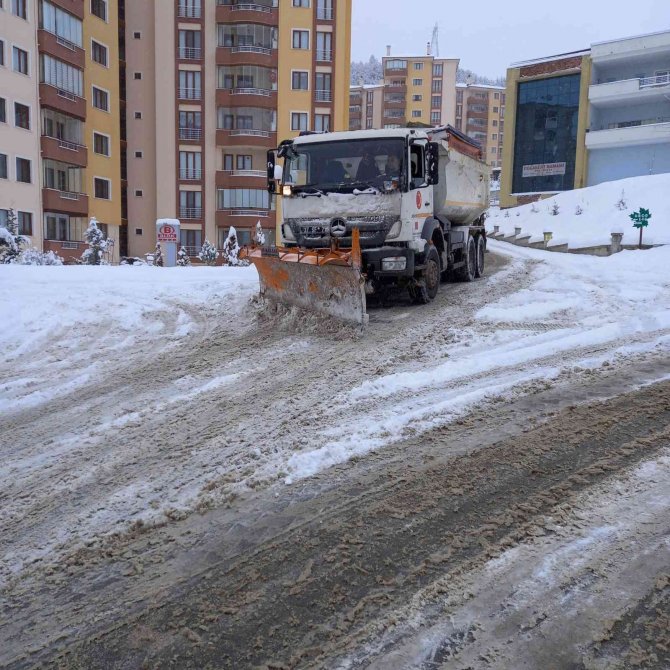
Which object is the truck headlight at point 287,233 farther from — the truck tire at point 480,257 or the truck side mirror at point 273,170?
the truck tire at point 480,257

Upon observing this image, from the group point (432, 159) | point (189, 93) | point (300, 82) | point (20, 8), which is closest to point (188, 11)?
point (189, 93)

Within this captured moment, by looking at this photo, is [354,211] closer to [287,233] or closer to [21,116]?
[287,233]

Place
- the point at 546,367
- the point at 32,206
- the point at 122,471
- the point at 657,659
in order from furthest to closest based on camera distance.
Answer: the point at 32,206 → the point at 546,367 → the point at 122,471 → the point at 657,659

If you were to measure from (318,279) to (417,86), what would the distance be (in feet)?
318

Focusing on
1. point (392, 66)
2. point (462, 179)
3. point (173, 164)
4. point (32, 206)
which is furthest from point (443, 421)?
point (392, 66)

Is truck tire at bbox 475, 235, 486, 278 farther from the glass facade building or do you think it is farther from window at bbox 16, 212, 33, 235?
the glass facade building

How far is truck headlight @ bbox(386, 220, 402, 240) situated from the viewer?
994 centimetres

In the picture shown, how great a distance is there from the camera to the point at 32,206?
35312 millimetres

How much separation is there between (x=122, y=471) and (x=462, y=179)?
1114cm

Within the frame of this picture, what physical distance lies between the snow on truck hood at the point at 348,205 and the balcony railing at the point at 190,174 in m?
37.1

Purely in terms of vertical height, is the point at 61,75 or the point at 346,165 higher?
the point at 61,75

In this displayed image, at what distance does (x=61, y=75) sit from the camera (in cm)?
3706

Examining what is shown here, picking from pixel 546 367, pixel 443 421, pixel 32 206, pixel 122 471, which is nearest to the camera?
pixel 122 471

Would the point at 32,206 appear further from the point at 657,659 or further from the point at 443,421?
the point at 657,659
